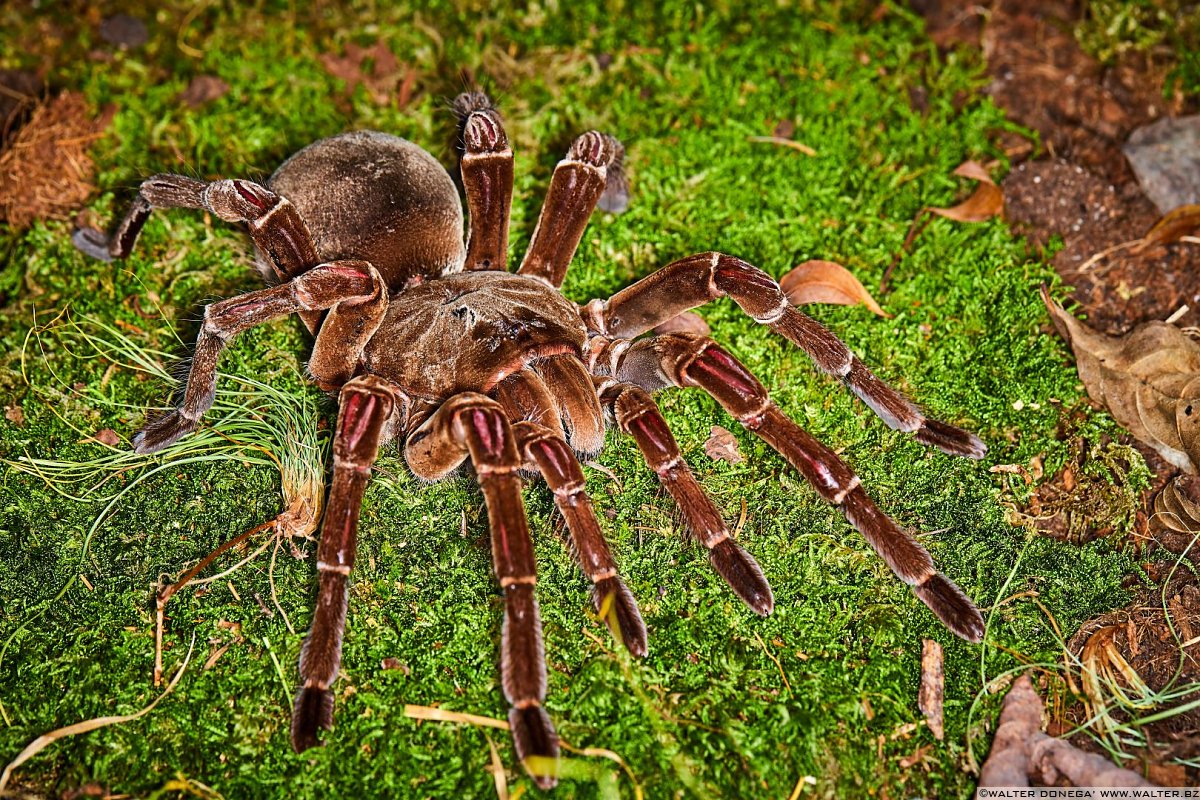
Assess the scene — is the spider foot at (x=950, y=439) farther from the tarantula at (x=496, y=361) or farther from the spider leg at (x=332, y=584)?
the spider leg at (x=332, y=584)

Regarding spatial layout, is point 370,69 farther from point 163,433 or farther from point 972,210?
point 972,210

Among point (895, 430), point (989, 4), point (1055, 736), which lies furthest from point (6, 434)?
point (989, 4)

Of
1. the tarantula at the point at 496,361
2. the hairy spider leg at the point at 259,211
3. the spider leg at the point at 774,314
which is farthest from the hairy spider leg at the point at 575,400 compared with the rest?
the hairy spider leg at the point at 259,211

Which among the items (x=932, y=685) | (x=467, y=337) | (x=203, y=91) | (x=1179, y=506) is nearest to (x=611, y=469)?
(x=467, y=337)

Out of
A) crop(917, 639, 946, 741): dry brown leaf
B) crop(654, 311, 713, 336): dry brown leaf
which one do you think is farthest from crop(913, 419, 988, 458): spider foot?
crop(654, 311, 713, 336): dry brown leaf

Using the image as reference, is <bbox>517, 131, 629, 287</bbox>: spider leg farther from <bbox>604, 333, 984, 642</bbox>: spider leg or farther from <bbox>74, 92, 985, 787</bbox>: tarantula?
<bbox>604, 333, 984, 642</bbox>: spider leg
